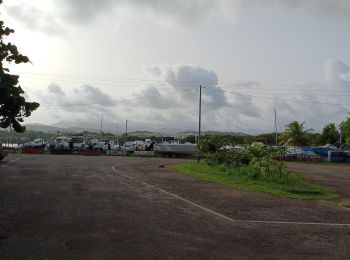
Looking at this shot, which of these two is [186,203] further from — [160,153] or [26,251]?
[160,153]

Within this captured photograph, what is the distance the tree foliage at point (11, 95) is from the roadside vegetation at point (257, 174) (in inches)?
365

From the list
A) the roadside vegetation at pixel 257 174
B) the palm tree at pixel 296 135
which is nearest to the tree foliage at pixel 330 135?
the palm tree at pixel 296 135

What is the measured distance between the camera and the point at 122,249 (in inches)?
349

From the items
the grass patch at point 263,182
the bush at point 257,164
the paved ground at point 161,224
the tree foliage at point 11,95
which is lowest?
the paved ground at point 161,224

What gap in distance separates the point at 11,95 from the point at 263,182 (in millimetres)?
12023

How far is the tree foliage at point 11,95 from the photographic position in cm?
1372

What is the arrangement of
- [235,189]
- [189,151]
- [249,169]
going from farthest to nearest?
[189,151]
[249,169]
[235,189]

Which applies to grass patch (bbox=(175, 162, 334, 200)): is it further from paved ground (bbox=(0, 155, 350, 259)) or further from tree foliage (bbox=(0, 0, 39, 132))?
tree foliage (bbox=(0, 0, 39, 132))

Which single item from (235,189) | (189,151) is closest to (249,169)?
(235,189)

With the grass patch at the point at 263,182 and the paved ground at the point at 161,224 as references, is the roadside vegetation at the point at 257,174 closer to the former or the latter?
the grass patch at the point at 263,182

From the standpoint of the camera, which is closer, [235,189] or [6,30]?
[6,30]

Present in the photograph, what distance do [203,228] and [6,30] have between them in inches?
288

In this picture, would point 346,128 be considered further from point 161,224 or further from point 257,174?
point 161,224

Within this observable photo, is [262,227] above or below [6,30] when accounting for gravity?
below
